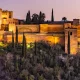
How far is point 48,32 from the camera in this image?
47.6 m

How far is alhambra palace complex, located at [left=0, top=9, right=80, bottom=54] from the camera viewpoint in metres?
44.2

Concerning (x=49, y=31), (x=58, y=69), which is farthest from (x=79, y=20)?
(x=58, y=69)

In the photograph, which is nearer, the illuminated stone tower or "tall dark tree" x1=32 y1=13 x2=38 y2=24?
the illuminated stone tower

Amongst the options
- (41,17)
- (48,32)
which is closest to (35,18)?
(41,17)

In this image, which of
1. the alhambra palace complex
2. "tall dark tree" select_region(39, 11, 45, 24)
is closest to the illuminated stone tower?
the alhambra palace complex

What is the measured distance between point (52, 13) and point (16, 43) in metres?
9.60

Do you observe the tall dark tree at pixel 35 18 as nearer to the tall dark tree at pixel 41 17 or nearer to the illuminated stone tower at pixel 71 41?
the tall dark tree at pixel 41 17

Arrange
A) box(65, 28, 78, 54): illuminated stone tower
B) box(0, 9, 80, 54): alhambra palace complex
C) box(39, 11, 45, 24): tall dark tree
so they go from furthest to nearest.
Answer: box(39, 11, 45, 24): tall dark tree → box(0, 9, 80, 54): alhambra palace complex → box(65, 28, 78, 54): illuminated stone tower

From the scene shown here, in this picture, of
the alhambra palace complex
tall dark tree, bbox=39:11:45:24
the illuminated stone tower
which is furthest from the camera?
tall dark tree, bbox=39:11:45:24

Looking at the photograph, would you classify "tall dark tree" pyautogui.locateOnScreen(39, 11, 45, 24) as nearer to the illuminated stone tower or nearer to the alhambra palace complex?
the alhambra palace complex

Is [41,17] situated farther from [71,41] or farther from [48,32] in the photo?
[71,41]

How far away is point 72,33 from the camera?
145 ft

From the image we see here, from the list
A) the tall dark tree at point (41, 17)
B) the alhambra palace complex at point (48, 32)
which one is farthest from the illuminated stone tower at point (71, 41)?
the tall dark tree at point (41, 17)

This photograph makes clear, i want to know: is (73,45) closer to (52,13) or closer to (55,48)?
(55,48)
